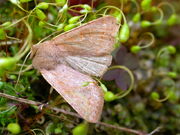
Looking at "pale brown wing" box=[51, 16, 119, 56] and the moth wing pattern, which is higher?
"pale brown wing" box=[51, 16, 119, 56]

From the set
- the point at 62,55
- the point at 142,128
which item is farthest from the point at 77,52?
the point at 142,128

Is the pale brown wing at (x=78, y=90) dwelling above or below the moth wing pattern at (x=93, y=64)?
below

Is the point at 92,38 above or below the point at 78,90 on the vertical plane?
above

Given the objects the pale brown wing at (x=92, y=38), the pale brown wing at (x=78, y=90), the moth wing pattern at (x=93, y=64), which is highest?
the pale brown wing at (x=92, y=38)

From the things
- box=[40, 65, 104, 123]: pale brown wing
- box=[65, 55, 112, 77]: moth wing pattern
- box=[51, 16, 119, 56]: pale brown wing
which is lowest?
box=[40, 65, 104, 123]: pale brown wing

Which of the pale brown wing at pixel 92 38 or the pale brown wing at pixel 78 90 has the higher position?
the pale brown wing at pixel 92 38
